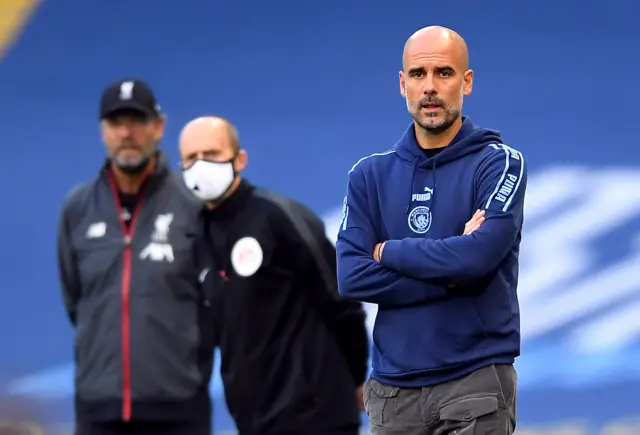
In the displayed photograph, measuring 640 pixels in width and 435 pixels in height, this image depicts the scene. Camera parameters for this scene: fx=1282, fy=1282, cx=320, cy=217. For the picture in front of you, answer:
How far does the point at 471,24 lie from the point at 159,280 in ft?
8.48

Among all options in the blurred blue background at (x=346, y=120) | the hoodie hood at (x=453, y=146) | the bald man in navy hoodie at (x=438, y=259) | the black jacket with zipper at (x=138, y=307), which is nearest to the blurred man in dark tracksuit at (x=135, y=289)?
the black jacket with zipper at (x=138, y=307)

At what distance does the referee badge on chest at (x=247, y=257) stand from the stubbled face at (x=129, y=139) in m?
0.46

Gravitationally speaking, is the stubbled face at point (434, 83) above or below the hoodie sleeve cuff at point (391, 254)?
above

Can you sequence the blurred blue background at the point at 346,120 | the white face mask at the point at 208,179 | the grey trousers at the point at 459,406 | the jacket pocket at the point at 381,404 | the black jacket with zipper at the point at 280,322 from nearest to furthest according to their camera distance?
the grey trousers at the point at 459,406
the jacket pocket at the point at 381,404
the black jacket with zipper at the point at 280,322
the white face mask at the point at 208,179
the blurred blue background at the point at 346,120

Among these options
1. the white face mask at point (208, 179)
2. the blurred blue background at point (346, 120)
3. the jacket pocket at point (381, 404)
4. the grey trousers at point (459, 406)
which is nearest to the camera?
the grey trousers at point (459, 406)

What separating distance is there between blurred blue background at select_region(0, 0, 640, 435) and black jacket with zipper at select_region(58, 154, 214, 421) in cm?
177

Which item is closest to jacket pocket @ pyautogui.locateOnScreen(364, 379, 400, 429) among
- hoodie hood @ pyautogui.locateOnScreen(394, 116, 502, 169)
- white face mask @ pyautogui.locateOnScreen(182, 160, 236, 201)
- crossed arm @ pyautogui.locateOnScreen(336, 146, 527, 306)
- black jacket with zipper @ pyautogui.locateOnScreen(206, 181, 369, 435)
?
crossed arm @ pyautogui.locateOnScreen(336, 146, 527, 306)

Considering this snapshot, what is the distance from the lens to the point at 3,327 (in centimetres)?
624

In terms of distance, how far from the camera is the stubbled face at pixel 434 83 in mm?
3000

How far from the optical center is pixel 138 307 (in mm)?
4219

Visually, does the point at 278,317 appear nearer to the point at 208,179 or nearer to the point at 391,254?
the point at 208,179

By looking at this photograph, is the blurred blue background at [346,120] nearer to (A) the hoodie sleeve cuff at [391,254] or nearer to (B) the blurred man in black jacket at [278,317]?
(B) the blurred man in black jacket at [278,317]

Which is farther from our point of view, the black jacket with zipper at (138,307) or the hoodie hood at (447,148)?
the black jacket with zipper at (138,307)

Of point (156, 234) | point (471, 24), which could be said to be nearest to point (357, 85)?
point (471, 24)
